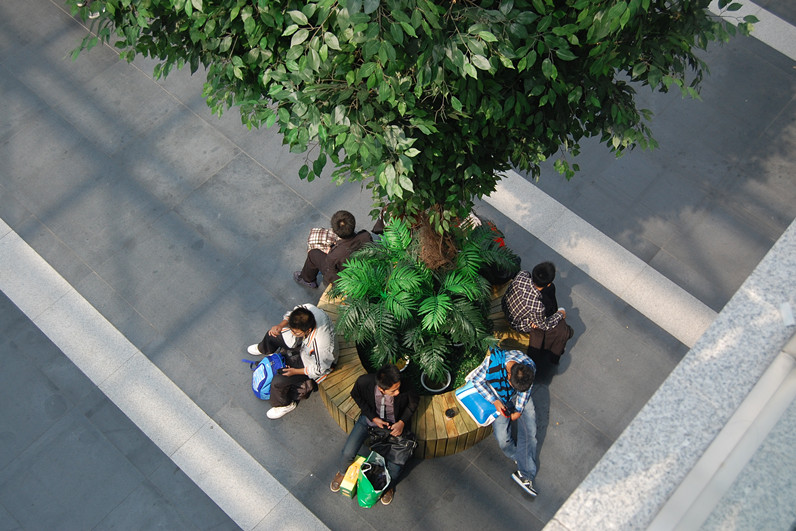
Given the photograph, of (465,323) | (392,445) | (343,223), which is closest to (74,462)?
(392,445)

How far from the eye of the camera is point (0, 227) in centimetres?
805

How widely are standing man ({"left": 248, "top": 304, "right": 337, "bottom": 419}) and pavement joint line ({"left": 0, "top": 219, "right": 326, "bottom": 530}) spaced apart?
65 cm

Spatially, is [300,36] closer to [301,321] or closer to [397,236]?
[301,321]

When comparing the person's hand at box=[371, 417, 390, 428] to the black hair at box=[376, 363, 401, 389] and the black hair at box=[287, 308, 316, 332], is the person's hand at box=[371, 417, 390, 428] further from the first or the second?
the black hair at box=[287, 308, 316, 332]

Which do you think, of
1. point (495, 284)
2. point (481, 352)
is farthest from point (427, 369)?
point (495, 284)

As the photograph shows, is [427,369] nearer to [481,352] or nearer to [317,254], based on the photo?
[481,352]

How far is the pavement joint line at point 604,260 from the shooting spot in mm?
7199

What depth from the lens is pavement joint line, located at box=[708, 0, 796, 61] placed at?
9.12 m

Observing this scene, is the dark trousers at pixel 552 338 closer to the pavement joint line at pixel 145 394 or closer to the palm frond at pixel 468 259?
the palm frond at pixel 468 259

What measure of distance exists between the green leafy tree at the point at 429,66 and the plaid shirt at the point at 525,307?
5.98ft

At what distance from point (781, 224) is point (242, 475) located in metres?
6.30

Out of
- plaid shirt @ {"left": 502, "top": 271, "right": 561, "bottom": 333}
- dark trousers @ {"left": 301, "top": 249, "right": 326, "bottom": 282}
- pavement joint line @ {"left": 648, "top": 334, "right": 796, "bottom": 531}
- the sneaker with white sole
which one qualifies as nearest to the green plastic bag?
the sneaker with white sole

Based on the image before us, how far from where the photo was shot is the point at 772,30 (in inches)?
366

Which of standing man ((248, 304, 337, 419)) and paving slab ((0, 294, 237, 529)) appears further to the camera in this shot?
paving slab ((0, 294, 237, 529))
